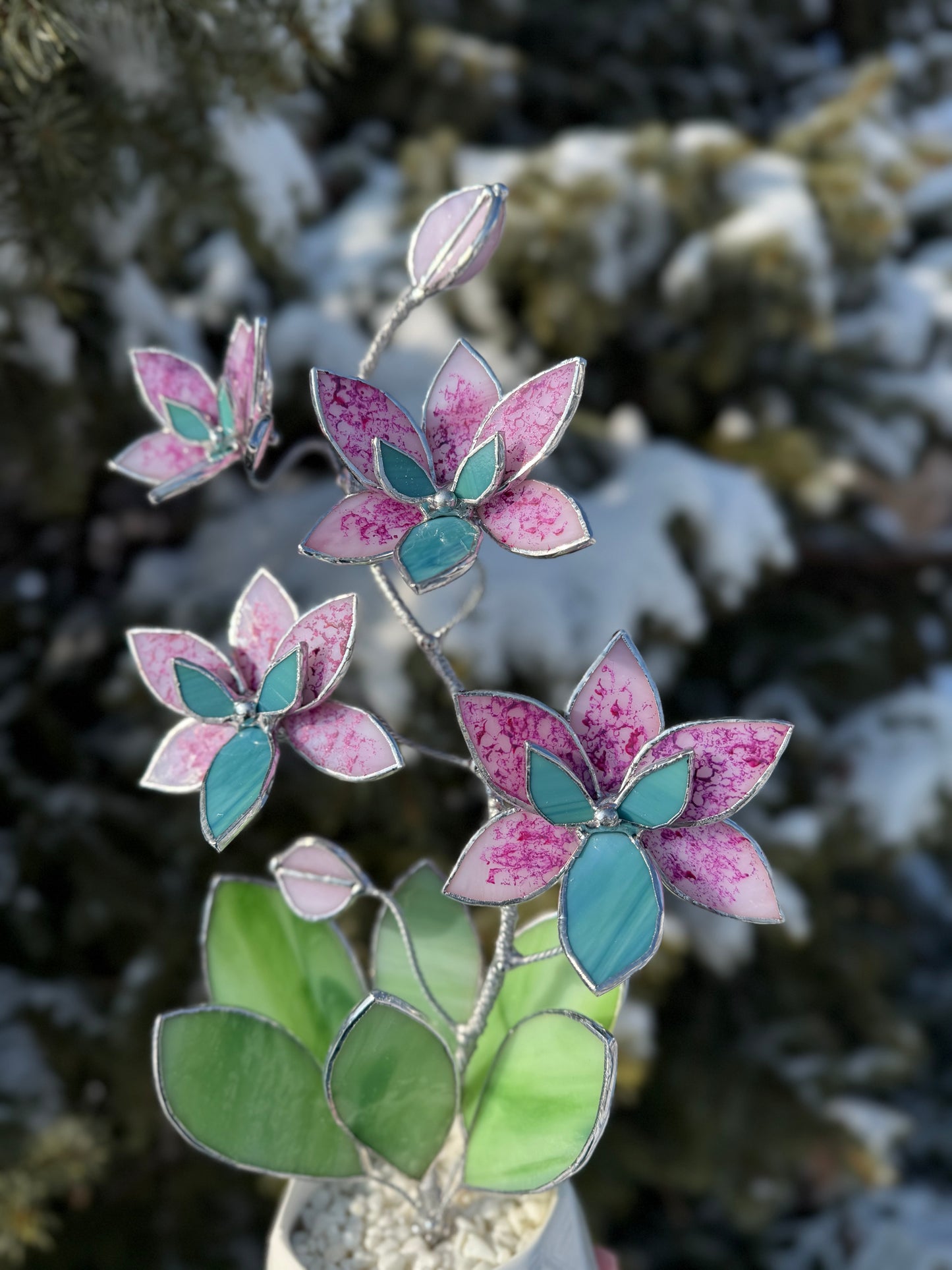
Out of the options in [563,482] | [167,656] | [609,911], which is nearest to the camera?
[609,911]

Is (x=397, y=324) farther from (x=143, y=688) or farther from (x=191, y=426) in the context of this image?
(x=143, y=688)

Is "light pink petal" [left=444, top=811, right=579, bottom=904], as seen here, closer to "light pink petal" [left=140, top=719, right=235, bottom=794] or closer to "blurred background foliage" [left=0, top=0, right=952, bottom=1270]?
"light pink petal" [left=140, top=719, right=235, bottom=794]

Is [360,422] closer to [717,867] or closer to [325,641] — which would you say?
[325,641]

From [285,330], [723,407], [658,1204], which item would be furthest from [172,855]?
[658,1204]

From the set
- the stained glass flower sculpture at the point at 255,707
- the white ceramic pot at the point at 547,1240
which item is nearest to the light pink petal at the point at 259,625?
the stained glass flower sculpture at the point at 255,707

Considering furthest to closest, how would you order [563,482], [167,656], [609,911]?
[563,482] → [167,656] → [609,911]

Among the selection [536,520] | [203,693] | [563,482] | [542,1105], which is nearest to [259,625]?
[203,693]

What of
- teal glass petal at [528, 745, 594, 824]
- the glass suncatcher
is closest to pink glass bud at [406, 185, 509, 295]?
the glass suncatcher
